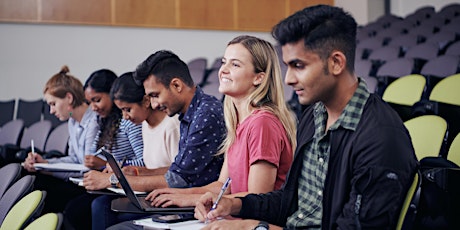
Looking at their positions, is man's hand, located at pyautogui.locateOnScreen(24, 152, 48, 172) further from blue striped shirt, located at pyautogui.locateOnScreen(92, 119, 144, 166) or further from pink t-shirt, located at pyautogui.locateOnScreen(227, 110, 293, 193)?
pink t-shirt, located at pyautogui.locateOnScreen(227, 110, 293, 193)

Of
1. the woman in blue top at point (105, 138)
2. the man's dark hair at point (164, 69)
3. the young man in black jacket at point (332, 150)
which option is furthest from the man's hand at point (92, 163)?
the young man in black jacket at point (332, 150)

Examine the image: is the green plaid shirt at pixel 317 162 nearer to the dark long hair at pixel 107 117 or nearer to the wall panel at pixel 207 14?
the dark long hair at pixel 107 117

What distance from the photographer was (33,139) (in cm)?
550

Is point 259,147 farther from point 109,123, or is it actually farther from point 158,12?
point 158,12

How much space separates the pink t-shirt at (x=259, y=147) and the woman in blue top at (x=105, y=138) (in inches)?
42.0

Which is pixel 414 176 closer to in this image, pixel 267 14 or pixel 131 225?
pixel 131 225

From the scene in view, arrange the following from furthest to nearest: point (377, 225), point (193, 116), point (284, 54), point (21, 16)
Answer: point (21, 16) → point (193, 116) → point (284, 54) → point (377, 225)

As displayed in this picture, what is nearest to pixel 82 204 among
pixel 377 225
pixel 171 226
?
pixel 171 226

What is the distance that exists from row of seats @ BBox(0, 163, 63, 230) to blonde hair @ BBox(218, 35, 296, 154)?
0.69 m

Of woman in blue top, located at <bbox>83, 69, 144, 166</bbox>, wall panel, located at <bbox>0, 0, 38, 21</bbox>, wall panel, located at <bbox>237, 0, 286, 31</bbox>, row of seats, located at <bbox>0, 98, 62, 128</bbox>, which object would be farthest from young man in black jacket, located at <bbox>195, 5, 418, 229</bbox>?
wall panel, located at <bbox>237, 0, 286, 31</bbox>

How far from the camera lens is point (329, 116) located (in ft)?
5.32

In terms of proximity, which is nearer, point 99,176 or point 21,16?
point 99,176

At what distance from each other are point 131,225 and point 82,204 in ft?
4.50

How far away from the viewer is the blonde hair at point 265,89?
2172 mm
